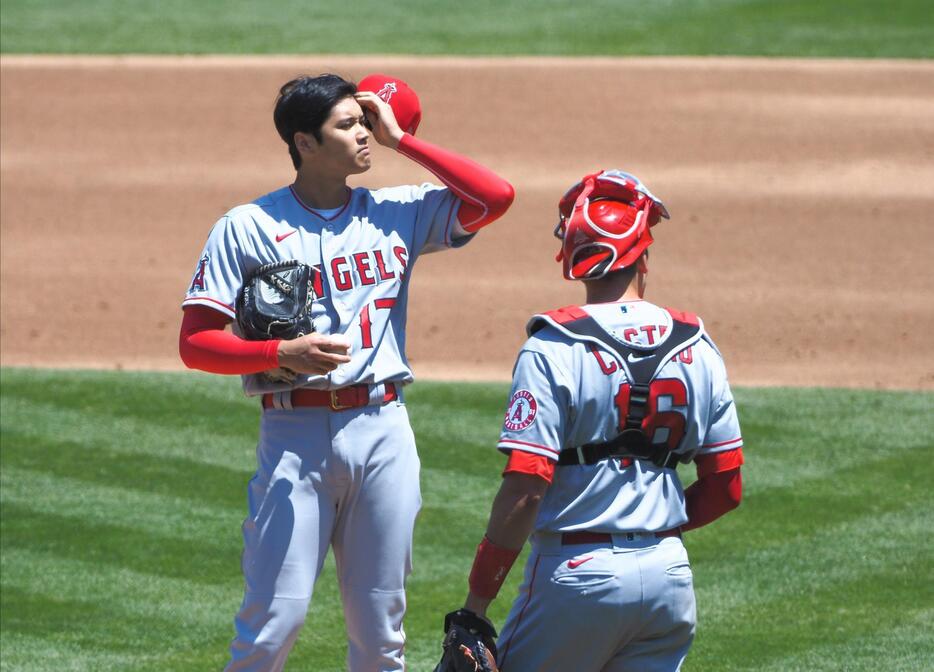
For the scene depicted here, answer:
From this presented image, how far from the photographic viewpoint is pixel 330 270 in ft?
13.2

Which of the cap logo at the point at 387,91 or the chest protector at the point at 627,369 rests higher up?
the cap logo at the point at 387,91

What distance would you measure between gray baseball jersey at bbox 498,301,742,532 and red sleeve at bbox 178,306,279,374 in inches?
34.1

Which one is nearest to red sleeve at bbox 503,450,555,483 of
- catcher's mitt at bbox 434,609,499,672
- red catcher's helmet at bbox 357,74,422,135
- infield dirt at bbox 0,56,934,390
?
catcher's mitt at bbox 434,609,499,672

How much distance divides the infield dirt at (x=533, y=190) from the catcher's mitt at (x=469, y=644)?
7.47 meters

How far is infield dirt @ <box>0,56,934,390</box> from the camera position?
1182 cm

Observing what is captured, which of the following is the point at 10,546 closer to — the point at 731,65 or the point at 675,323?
the point at 675,323

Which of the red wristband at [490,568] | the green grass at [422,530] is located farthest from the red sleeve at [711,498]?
the green grass at [422,530]

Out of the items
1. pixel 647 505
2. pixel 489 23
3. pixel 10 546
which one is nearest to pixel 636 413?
pixel 647 505

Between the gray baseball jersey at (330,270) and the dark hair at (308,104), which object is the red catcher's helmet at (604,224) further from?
the dark hair at (308,104)

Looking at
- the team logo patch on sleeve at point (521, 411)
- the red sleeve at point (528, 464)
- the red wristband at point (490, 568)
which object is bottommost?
the red wristband at point (490, 568)

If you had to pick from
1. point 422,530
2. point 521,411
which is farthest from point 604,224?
point 422,530

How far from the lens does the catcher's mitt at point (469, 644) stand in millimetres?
3207

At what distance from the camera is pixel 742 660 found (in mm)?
5836

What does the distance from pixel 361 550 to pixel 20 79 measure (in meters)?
Answer: 14.3
